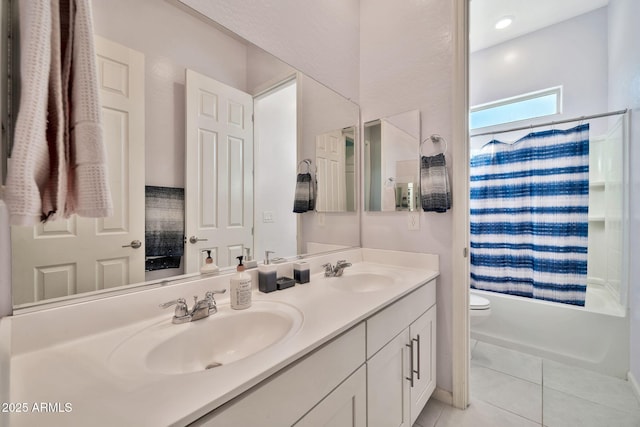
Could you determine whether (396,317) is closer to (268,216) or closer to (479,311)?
(268,216)

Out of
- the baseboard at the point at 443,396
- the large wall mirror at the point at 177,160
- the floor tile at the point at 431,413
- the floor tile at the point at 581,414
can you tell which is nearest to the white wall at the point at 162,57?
the large wall mirror at the point at 177,160

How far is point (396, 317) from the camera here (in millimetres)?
1067

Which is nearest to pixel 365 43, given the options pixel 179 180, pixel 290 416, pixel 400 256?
pixel 400 256

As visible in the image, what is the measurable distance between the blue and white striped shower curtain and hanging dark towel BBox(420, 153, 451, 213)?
4.22 feet

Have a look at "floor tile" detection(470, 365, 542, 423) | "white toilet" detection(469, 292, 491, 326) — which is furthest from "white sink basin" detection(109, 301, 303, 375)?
"white toilet" detection(469, 292, 491, 326)

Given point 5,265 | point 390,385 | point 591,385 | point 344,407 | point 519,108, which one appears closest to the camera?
point 5,265

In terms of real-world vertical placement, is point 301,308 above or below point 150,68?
below

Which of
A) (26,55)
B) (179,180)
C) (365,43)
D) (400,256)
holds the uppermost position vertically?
(365,43)

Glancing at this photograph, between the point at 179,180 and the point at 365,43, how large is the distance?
5.45 feet

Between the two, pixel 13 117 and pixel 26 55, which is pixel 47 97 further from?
pixel 13 117

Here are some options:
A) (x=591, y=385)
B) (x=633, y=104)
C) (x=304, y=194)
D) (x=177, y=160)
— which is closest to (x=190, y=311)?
(x=177, y=160)

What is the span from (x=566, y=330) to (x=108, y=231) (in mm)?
2726

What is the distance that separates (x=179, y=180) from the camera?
93 centimetres

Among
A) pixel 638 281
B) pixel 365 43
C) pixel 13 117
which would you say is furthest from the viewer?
pixel 365 43
